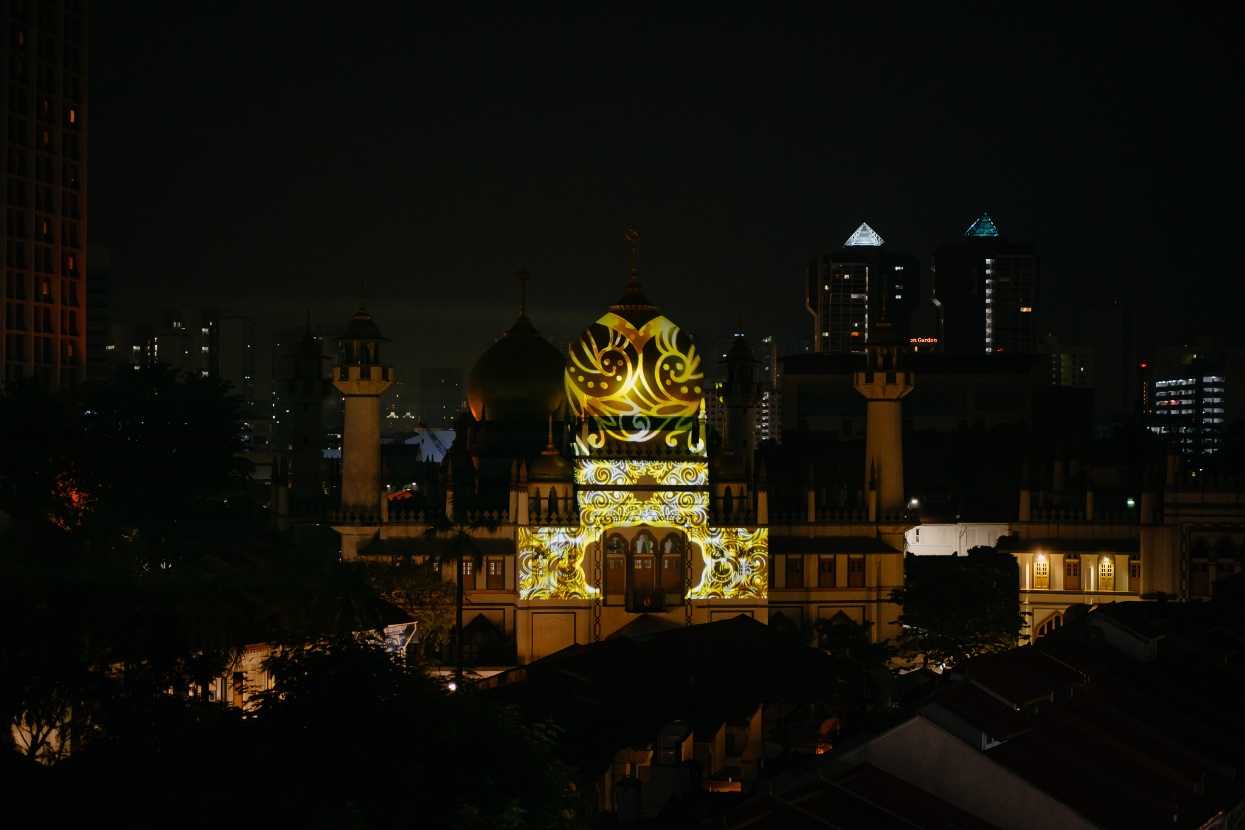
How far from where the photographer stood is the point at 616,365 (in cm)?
6003

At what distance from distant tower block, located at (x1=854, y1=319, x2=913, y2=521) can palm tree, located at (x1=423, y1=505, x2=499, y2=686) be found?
12585 millimetres

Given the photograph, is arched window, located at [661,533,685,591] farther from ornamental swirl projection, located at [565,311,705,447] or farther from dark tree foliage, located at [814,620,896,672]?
dark tree foliage, located at [814,620,896,672]

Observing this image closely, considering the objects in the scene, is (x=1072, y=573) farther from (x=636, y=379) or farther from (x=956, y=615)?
(x=636, y=379)

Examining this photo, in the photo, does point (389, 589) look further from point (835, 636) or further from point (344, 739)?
point (344, 739)

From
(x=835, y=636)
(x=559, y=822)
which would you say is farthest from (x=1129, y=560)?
(x=559, y=822)

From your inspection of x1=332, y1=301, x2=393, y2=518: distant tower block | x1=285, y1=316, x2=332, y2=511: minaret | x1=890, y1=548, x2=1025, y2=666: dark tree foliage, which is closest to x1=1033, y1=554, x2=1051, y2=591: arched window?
x1=890, y1=548, x2=1025, y2=666: dark tree foliage

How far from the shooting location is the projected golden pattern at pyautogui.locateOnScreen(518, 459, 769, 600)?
58.0 meters

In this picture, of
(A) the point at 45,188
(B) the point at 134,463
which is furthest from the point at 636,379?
(A) the point at 45,188

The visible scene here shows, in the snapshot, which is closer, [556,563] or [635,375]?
[556,563]

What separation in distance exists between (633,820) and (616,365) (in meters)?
29.3

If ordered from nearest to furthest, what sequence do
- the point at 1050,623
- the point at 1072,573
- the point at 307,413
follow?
the point at 1050,623, the point at 1072,573, the point at 307,413

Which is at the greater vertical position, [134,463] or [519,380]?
[519,380]

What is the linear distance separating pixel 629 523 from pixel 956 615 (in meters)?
9.57

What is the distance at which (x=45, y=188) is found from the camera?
93.8m
